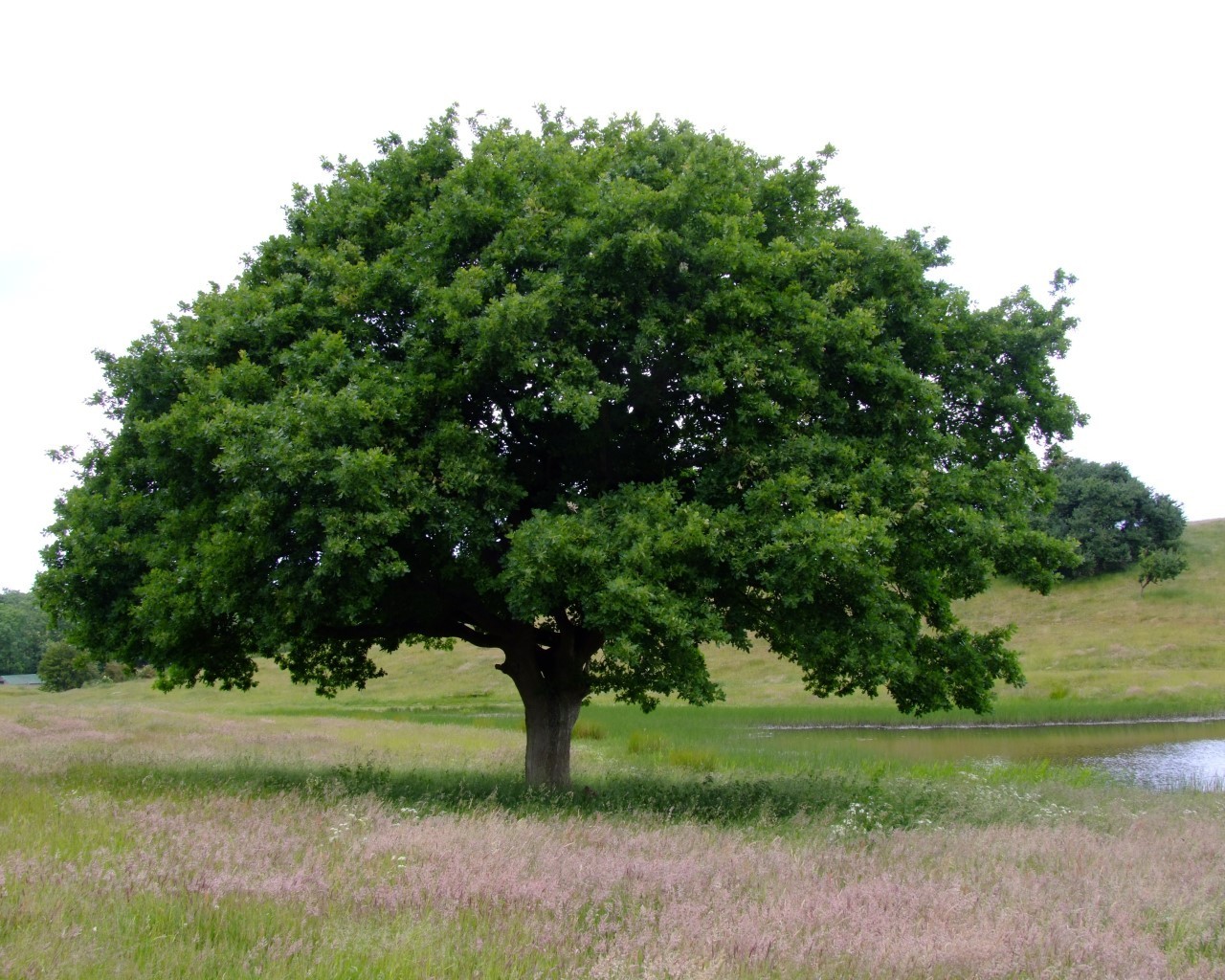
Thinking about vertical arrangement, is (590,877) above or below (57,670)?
above

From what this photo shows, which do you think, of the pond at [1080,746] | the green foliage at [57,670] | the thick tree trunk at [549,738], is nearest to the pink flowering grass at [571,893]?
the thick tree trunk at [549,738]

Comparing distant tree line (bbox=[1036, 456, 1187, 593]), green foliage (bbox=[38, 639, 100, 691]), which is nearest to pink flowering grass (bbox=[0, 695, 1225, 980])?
distant tree line (bbox=[1036, 456, 1187, 593])

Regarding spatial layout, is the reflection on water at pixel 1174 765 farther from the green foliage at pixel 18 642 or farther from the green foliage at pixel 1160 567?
the green foliage at pixel 18 642

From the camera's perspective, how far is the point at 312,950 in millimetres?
5977

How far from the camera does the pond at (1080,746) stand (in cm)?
2650

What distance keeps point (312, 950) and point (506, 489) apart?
8422 mm

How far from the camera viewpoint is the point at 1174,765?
27.5 meters

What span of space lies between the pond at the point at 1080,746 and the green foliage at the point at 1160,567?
1505 inches

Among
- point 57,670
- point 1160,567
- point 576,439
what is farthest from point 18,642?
point 576,439

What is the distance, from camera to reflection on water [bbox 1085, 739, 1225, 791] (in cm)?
2327

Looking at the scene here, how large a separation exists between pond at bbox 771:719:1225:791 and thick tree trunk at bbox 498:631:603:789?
51.4 feet

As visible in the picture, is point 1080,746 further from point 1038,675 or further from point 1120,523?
point 1120,523

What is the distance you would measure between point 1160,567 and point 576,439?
255 ft

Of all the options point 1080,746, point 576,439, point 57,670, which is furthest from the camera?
point 57,670
